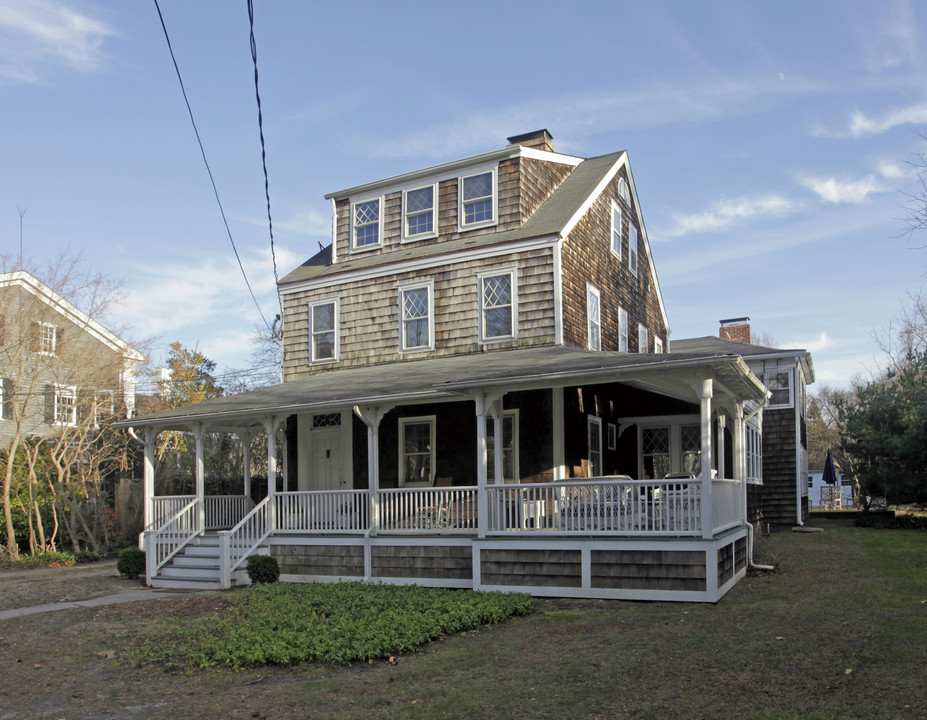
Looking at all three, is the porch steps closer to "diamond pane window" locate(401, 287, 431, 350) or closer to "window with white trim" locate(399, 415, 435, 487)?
"window with white trim" locate(399, 415, 435, 487)

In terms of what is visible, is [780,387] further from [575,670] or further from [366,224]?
[575,670]

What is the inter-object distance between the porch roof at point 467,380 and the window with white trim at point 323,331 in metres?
0.57

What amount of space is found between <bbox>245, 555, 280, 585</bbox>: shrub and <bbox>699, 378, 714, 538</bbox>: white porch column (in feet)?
24.3

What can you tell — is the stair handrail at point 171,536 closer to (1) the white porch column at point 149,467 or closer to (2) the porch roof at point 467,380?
(1) the white porch column at point 149,467

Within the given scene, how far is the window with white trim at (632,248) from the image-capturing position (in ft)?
69.6

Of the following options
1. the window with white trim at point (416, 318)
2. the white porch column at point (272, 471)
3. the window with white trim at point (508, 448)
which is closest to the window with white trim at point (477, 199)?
the window with white trim at point (416, 318)

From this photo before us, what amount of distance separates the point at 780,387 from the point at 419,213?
11.6 meters

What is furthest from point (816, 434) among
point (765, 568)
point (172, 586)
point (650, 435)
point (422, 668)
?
point (422, 668)

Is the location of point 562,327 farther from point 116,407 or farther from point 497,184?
point 116,407

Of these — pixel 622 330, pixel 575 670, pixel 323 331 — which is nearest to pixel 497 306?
pixel 622 330

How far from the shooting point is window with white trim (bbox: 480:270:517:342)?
54.9 ft

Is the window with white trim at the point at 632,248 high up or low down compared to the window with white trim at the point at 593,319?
up

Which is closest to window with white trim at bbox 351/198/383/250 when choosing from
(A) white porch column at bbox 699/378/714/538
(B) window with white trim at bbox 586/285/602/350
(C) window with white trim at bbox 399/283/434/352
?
(C) window with white trim at bbox 399/283/434/352

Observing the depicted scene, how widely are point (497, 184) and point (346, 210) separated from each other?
13.5 ft
